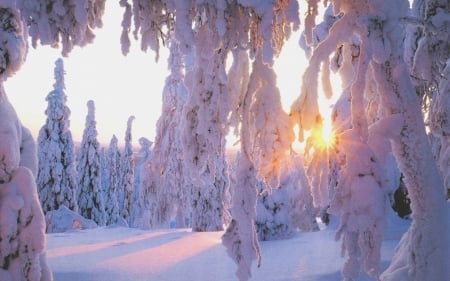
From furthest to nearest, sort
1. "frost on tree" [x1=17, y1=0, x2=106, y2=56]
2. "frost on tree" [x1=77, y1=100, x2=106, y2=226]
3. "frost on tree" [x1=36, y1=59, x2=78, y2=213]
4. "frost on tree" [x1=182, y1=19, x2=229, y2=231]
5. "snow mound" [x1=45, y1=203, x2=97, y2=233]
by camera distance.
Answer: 1. "frost on tree" [x1=77, y1=100, x2=106, y2=226]
2. "frost on tree" [x1=36, y1=59, x2=78, y2=213]
3. "snow mound" [x1=45, y1=203, x2=97, y2=233]
4. "frost on tree" [x1=182, y1=19, x2=229, y2=231]
5. "frost on tree" [x1=17, y1=0, x2=106, y2=56]

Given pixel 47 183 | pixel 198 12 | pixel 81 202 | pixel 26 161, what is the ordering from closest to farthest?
pixel 198 12, pixel 26 161, pixel 47 183, pixel 81 202

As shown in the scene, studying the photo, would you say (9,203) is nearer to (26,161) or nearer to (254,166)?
(26,161)

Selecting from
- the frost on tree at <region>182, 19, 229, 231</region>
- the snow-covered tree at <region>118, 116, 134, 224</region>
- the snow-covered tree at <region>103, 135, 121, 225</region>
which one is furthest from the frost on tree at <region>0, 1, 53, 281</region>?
the snow-covered tree at <region>118, 116, 134, 224</region>

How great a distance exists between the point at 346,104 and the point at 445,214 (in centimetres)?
557

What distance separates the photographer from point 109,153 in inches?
1721

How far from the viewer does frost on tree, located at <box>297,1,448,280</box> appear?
339 cm

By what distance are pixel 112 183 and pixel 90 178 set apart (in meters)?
8.85

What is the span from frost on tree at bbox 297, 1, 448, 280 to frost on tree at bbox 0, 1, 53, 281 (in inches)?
107

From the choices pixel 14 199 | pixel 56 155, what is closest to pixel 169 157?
pixel 56 155

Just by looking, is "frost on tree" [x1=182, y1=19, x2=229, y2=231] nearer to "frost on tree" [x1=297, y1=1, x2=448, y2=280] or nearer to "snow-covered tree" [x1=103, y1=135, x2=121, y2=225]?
"frost on tree" [x1=297, y1=1, x2=448, y2=280]

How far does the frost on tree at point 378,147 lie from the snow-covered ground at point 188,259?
1371 mm

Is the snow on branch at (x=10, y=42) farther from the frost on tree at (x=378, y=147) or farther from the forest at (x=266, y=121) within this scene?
the frost on tree at (x=378, y=147)

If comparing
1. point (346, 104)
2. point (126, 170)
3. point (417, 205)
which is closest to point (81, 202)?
point (126, 170)

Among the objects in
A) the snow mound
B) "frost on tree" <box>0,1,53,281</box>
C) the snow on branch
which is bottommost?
the snow mound
